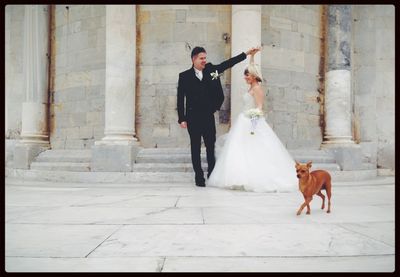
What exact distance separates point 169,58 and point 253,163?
3511 millimetres

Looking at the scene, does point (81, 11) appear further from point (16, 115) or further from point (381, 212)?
point (381, 212)

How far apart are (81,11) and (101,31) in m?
0.89

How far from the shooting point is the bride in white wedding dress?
598 cm

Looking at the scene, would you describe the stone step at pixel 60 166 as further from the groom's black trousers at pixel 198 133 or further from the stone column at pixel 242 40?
the stone column at pixel 242 40

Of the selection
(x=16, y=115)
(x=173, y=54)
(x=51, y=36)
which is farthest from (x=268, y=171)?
(x=16, y=115)

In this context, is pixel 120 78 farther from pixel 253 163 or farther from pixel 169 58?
pixel 253 163

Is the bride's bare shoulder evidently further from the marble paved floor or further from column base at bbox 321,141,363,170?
column base at bbox 321,141,363,170

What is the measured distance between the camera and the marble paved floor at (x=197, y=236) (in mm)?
2195

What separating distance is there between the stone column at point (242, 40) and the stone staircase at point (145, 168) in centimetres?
129

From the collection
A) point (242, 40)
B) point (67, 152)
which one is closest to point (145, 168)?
point (67, 152)

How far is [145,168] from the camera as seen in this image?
771cm

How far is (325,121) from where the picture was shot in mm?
9289

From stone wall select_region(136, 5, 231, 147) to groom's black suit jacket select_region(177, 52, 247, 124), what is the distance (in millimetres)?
1701

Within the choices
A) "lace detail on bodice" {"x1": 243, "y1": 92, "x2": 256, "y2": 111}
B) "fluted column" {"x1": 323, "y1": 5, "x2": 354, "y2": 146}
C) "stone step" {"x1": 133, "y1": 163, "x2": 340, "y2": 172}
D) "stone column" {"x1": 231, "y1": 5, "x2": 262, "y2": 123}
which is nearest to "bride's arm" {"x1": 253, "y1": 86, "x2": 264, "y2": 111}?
"lace detail on bodice" {"x1": 243, "y1": 92, "x2": 256, "y2": 111}
